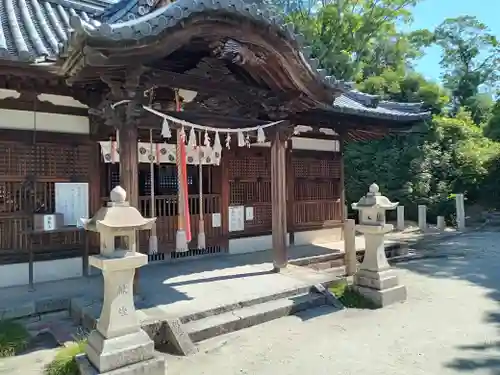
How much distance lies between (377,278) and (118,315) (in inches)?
175

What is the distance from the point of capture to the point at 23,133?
716cm

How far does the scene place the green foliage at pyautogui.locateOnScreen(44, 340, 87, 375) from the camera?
4.45m

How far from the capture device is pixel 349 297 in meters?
7.03

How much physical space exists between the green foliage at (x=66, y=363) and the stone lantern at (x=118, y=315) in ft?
0.45

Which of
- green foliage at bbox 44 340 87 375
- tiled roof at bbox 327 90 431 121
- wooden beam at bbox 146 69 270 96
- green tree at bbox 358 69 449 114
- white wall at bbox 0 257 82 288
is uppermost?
green tree at bbox 358 69 449 114

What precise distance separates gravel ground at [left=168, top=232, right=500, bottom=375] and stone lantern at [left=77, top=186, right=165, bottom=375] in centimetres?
49

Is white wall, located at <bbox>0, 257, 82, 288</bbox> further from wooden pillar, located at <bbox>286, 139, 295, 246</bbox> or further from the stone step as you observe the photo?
wooden pillar, located at <bbox>286, 139, 295, 246</bbox>

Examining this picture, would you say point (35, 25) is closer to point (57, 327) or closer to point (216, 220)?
point (216, 220)

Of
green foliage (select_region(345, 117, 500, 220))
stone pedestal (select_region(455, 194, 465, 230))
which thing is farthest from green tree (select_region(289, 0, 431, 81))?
stone pedestal (select_region(455, 194, 465, 230))

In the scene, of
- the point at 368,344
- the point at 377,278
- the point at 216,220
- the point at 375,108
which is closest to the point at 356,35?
the point at 375,108

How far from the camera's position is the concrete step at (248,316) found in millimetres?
5465

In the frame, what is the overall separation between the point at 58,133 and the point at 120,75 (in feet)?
7.82

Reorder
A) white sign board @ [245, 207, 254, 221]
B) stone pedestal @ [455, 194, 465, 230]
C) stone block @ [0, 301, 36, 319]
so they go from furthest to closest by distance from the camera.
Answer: stone pedestal @ [455, 194, 465, 230] → white sign board @ [245, 207, 254, 221] → stone block @ [0, 301, 36, 319]

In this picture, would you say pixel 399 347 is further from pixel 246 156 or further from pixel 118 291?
pixel 246 156
